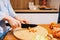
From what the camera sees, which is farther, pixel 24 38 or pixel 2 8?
pixel 2 8

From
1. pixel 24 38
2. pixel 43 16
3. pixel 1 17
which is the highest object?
pixel 1 17

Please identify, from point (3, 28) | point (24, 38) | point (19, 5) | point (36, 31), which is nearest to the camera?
point (24, 38)

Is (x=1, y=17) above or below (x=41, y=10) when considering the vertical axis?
above

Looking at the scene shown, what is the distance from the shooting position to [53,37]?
0.81 meters

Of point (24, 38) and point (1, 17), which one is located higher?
point (1, 17)

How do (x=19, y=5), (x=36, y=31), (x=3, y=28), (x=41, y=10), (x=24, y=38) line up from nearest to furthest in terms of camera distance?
(x=24, y=38), (x=36, y=31), (x=3, y=28), (x=41, y=10), (x=19, y=5)

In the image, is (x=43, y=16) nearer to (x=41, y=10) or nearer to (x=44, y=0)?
(x=41, y=10)

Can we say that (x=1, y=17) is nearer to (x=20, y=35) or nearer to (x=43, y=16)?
(x=20, y=35)

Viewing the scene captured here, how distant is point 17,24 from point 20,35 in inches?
2.8

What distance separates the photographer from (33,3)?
7.27 feet

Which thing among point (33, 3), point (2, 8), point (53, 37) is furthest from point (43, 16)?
point (53, 37)

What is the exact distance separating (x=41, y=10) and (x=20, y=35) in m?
1.17

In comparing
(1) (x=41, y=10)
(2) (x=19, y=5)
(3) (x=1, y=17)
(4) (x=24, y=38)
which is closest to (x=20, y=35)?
(4) (x=24, y=38)

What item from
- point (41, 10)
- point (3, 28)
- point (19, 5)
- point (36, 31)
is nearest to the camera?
point (36, 31)
